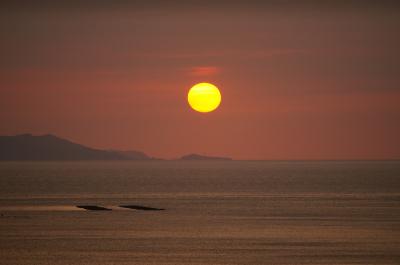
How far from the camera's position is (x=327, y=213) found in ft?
402

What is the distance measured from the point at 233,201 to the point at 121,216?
3975cm

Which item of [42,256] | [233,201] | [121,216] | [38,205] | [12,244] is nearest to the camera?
[42,256]

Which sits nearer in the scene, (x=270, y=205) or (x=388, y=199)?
(x=270, y=205)

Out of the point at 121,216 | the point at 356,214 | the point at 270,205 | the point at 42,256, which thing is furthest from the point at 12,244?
the point at 270,205

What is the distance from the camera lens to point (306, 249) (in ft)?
263

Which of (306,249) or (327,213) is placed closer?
(306,249)

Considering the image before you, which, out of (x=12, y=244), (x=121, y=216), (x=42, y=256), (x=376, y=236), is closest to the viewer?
(x=42, y=256)

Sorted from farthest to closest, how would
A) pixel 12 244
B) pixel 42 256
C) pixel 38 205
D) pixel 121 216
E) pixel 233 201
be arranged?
pixel 233 201 → pixel 38 205 → pixel 121 216 → pixel 12 244 → pixel 42 256

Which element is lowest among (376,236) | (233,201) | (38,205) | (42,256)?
(42,256)

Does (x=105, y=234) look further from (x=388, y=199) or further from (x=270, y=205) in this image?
(x=388, y=199)

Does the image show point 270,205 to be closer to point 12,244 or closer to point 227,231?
point 227,231

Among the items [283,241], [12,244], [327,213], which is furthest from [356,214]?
[12,244]

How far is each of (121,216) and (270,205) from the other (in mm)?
32144

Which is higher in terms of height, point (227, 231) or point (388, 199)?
point (388, 199)
